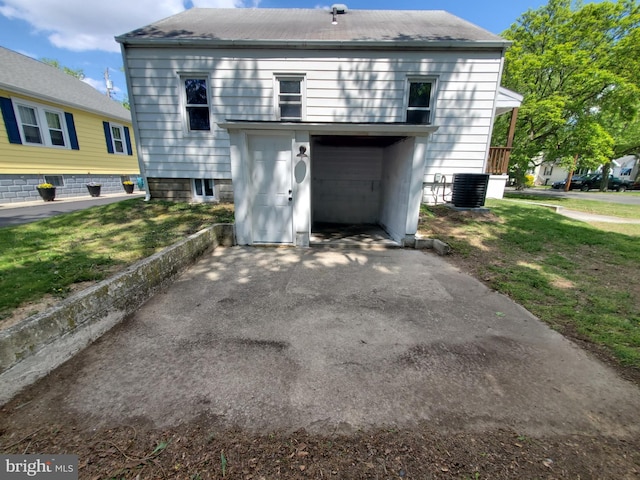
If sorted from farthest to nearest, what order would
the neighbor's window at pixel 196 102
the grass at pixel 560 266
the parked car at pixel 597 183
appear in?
the parked car at pixel 597 183 → the neighbor's window at pixel 196 102 → the grass at pixel 560 266

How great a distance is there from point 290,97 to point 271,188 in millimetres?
4240

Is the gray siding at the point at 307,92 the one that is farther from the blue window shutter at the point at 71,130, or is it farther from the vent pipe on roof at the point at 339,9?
the blue window shutter at the point at 71,130

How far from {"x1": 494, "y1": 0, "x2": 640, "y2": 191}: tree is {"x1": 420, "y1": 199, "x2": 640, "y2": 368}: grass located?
8.89m

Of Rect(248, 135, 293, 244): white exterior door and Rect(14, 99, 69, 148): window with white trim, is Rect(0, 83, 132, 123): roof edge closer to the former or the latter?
Rect(14, 99, 69, 148): window with white trim

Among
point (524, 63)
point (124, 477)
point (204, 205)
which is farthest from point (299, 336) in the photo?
point (524, 63)

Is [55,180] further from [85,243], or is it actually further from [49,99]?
[85,243]

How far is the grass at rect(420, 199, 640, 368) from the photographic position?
2.88m

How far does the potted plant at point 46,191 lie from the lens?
10336mm

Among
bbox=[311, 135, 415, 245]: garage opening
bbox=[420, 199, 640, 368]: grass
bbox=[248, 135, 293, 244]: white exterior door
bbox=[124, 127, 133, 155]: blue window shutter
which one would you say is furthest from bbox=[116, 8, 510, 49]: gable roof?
bbox=[124, 127, 133, 155]: blue window shutter

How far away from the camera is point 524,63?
13617 millimetres

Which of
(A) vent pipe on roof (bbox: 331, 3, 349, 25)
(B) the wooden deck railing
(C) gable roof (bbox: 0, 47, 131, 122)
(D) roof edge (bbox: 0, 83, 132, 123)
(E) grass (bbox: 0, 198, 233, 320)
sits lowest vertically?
(E) grass (bbox: 0, 198, 233, 320)

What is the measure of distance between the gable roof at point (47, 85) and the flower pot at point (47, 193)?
354 centimetres

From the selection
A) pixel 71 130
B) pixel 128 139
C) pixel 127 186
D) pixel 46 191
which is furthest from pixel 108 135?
pixel 46 191

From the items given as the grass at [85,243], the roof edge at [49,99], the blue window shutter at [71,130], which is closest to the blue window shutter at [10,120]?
the roof edge at [49,99]
